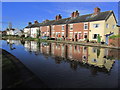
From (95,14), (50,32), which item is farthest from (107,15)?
(50,32)

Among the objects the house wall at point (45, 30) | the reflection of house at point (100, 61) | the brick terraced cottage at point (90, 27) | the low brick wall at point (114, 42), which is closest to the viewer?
the reflection of house at point (100, 61)

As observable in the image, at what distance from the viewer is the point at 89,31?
33.4m

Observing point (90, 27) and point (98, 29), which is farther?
point (90, 27)

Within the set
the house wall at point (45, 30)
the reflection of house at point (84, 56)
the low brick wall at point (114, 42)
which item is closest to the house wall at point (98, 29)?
the low brick wall at point (114, 42)

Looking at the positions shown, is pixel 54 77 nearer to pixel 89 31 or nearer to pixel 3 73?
pixel 3 73

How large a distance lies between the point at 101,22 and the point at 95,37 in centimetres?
427

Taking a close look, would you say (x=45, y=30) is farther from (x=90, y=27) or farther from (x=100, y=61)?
(x=100, y=61)

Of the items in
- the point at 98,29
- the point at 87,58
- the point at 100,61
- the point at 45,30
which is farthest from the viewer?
the point at 45,30

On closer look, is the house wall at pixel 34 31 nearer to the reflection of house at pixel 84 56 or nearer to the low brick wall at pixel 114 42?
the low brick wall at pixel 114 42

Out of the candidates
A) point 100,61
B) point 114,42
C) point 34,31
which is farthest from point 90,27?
point 34,31

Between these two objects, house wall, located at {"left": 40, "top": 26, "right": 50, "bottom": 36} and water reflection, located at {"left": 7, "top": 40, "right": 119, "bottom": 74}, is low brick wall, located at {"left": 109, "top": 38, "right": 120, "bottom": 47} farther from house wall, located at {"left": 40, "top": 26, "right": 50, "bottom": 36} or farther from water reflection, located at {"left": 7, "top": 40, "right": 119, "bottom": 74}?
house wall, located at {"left": 40, "top": 26, "right": 50, "bottom": 36}

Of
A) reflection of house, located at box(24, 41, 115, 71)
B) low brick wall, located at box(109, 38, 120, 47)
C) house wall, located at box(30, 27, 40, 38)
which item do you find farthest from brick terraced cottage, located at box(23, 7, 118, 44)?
house wall, located at box(30, 27, 40, 38)

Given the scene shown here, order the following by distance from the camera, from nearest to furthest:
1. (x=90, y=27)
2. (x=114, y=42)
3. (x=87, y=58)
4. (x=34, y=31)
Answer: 1. (x=87, y=58)
2. (x=114, y=42)
3. (x=90, y=27)
4. (x=34, y=31)

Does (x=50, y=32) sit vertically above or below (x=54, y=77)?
above
